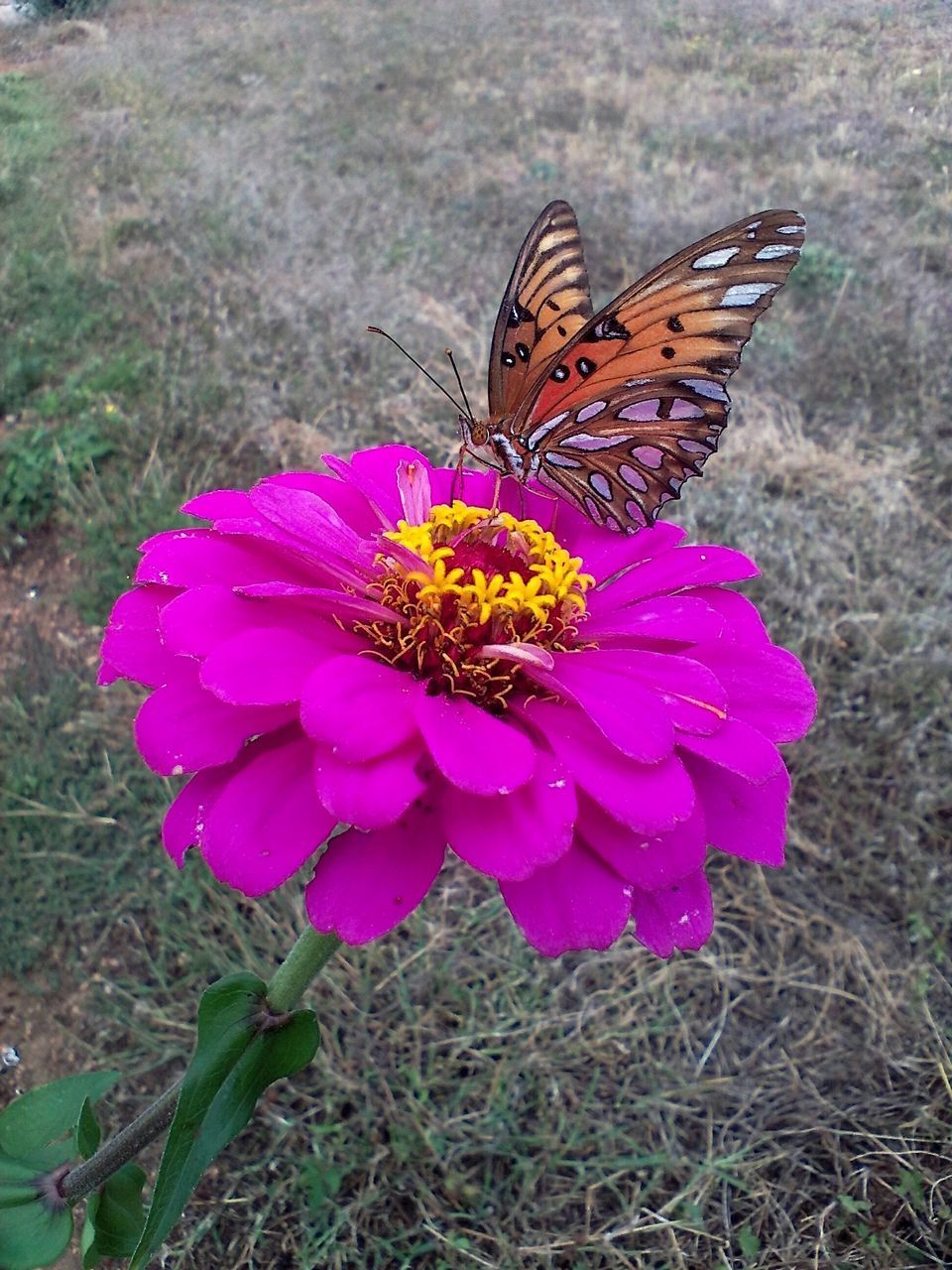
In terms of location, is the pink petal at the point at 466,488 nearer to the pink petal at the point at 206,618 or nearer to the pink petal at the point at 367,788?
the pink petal at the point at 206,618

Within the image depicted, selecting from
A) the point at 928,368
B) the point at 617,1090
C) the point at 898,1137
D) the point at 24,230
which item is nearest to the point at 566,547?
the point at 617,1090

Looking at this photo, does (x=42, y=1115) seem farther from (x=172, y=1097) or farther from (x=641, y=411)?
(x=641, y=411)

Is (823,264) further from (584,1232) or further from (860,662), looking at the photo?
(584,1232)

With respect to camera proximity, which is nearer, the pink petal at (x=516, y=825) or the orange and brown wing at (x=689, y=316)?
the pink petal at (x=516, y=825)

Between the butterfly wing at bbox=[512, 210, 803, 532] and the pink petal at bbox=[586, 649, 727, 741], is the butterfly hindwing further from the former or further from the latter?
the pink petal at bbox=[586, 649, 727, 741]

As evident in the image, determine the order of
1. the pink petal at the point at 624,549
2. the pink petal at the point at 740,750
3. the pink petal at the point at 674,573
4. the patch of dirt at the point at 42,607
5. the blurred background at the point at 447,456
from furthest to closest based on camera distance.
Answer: the patch of dirt at the point at 42,607, the blurred background at the point at 447,456, the pink petal at the point at 624,549, the pink petal at the point at 674,573, the pink petal at the point at 740,750

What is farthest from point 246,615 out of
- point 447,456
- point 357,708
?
point 447,456

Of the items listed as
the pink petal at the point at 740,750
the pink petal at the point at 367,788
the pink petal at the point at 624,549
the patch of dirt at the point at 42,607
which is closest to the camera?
the pink petal at the point at 367,788

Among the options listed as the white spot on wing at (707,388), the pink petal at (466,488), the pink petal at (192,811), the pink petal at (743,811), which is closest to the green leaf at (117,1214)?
the pink petal at (192,811)
